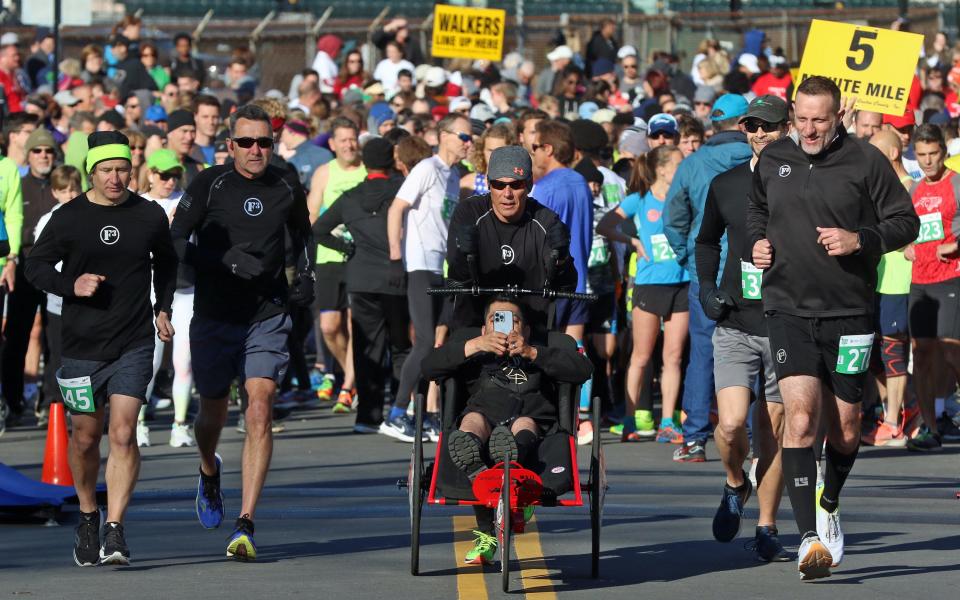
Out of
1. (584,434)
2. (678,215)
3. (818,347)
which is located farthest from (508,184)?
(584,434)

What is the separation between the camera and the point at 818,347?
8922 mm

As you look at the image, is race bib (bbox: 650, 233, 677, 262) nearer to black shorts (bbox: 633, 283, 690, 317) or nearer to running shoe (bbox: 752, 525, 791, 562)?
black shorts (bbox: 633, 283, 690, 317)

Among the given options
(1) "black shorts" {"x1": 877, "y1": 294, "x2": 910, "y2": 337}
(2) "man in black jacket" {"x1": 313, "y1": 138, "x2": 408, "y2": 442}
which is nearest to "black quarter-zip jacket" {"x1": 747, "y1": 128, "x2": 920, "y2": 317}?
(1) "black shorts" {"x1": 877, "y1": 294, "x2": 910, "y2": 337}

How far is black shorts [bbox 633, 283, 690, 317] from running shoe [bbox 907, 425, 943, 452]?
1924mm

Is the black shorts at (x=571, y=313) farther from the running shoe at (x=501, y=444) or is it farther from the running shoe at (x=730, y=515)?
the running shoe at (x=501, y=444)

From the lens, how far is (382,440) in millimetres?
14859

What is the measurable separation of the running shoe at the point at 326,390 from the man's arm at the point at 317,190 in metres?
1.87

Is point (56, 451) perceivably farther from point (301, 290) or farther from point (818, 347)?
point (818, 347)

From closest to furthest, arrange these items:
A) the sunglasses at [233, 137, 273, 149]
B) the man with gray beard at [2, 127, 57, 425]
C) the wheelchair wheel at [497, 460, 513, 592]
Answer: the wheelchair wheel at [497, 460, 513, 592], the sunglasses at [233, 137, 273, 149], the man with gray beard at [2, 127, 57, 425]

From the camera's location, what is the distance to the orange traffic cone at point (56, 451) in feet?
38.1

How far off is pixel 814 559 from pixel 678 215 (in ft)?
15.1

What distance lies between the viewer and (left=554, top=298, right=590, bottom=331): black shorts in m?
13.7

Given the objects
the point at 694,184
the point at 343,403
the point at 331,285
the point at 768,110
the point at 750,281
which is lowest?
the point at 343,403

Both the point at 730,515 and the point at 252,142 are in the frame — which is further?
the point at 252,142
